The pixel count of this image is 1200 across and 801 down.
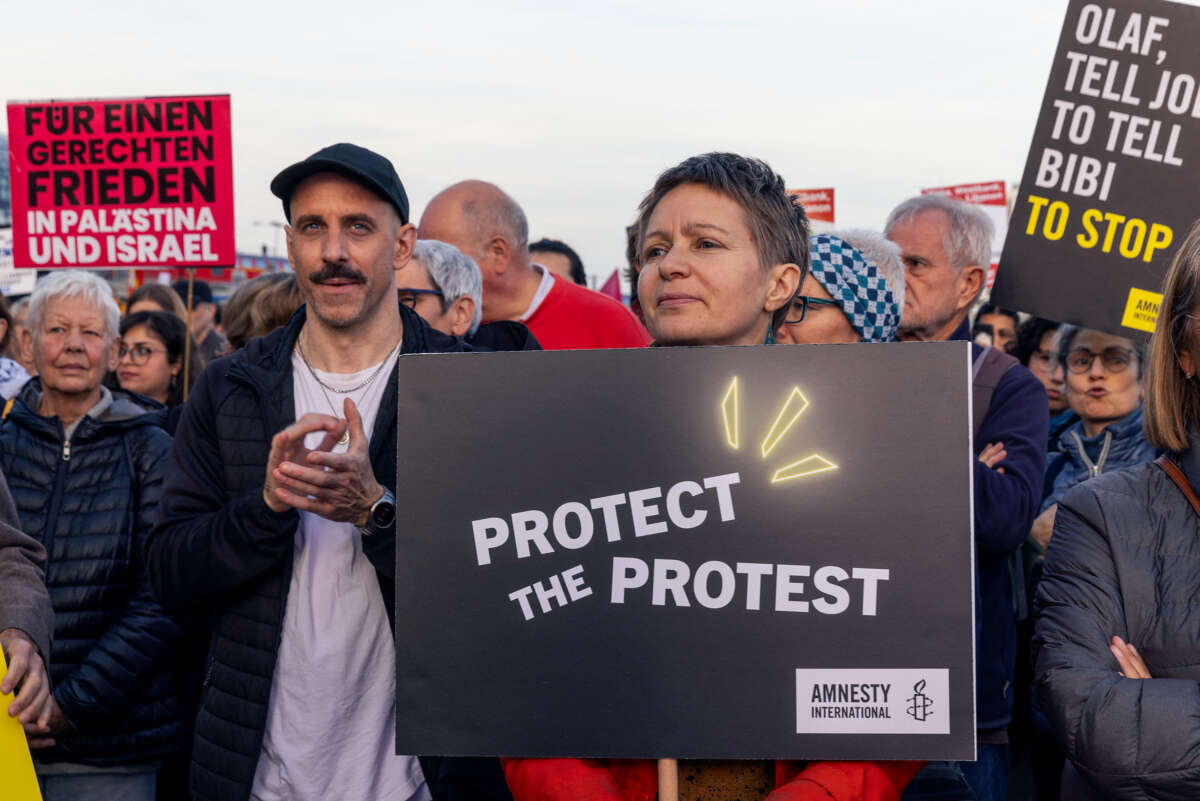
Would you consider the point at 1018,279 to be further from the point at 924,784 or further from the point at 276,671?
the point at 276,671

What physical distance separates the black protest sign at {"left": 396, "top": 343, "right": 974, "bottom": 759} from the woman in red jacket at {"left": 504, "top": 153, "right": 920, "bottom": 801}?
14 centimetres

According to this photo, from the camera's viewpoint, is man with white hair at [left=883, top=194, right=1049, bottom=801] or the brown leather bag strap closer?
the brown leather bag strap

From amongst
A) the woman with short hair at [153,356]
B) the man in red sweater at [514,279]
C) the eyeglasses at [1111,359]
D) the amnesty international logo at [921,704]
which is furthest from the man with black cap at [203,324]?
the amnesty international logo at [921,704]

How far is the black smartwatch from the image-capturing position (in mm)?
2684

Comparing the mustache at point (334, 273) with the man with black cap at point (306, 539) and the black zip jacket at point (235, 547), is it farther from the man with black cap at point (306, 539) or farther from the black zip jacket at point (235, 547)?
the black zip jacket at point (235, 547)

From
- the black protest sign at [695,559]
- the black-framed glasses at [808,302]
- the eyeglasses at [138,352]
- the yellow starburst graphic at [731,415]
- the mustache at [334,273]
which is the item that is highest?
the mustache at [334,273]

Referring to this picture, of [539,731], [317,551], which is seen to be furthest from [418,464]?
[317,551]

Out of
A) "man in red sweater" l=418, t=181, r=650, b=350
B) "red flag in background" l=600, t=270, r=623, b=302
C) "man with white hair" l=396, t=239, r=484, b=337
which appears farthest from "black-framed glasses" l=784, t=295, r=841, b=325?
"red flag in background" l=600, t=270, r=623, b=302

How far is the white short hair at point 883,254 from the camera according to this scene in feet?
11.6

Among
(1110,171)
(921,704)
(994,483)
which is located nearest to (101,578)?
(994,483)

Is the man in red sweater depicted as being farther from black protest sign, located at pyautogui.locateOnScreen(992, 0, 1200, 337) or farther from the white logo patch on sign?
the white logo patch on sign

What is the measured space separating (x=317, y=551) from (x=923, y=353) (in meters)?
1.43

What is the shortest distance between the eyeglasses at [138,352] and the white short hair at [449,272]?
6.38 ft

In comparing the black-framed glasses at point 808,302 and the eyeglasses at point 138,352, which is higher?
the black-framed glasses at point 808,302
